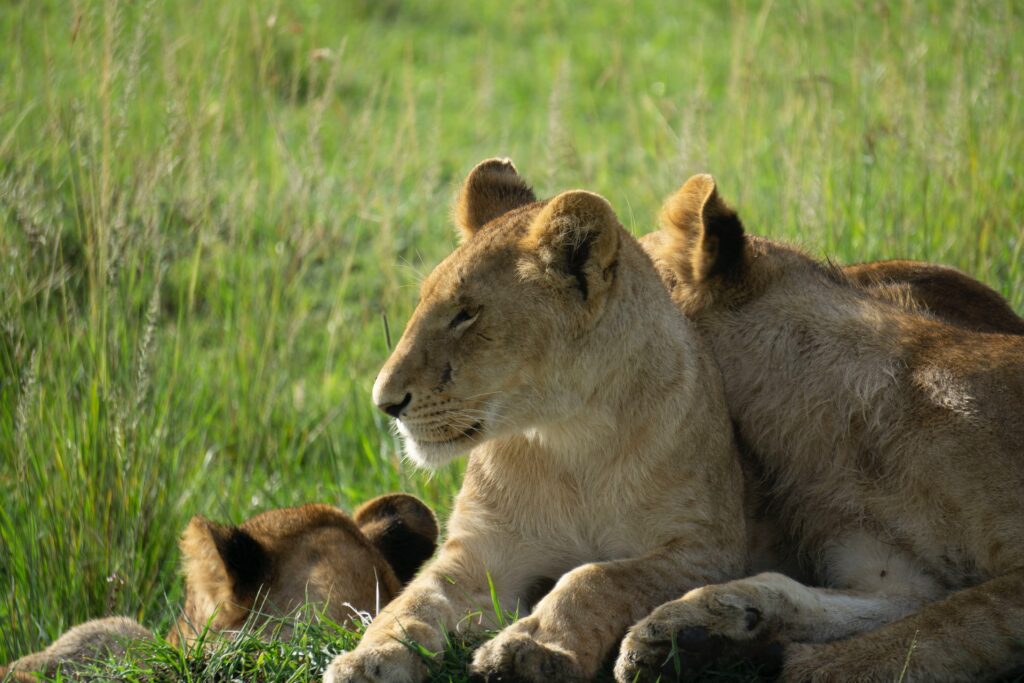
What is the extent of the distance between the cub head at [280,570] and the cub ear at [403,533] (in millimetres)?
106

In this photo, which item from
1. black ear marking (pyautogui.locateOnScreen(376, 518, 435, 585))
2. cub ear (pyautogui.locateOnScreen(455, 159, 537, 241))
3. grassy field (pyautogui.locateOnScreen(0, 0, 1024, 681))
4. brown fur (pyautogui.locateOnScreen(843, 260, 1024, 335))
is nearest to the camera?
cub ear (pyautogui.locateOnScreen(455, 159, 537, 241))

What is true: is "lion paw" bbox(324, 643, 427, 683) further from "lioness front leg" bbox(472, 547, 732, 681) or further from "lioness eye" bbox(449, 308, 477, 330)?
"lioness eye" bbox(449, 308, 477, 330)

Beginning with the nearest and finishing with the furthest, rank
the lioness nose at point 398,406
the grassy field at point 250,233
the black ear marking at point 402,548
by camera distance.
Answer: the lioness nose at point 398,406 < the black ear marking at point 402,548 < the grassy field at point 250,233

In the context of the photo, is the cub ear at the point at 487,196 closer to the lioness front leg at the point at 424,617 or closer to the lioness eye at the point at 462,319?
the lioness eye at the point at 462,319

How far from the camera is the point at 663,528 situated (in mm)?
3838

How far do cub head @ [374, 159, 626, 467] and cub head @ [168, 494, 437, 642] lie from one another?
0.66m

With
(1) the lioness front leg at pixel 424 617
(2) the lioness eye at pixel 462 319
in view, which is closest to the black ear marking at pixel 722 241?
(2) the lioness eye at pixel 462 319

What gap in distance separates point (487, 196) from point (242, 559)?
1.34 m

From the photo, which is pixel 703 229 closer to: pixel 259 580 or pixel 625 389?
pixel 625 389

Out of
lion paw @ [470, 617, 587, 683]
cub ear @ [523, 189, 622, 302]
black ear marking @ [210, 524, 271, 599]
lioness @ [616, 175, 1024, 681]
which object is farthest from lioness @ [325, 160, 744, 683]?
black ear marking @ [210, 524, 271, 599]

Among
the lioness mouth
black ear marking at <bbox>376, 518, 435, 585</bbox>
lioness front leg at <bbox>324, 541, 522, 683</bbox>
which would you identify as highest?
the lioness mouth

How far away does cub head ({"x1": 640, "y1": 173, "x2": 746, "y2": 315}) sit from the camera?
4.32 m

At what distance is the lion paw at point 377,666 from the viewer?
331cm

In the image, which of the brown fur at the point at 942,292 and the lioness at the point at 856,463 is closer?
the lioness at the point at 856,463
